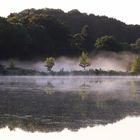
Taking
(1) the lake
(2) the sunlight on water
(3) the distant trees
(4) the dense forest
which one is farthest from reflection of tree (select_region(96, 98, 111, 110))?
(3) the distant trees

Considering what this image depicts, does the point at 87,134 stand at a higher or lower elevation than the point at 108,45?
lower

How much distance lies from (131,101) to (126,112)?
4.43 meters

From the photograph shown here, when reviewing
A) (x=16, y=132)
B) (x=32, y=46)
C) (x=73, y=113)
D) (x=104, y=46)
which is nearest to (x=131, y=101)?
(x=73, y=113)

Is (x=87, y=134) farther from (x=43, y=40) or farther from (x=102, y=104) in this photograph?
(x=43, y=40)

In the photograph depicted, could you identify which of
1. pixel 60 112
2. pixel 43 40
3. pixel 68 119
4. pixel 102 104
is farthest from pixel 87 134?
pixel 43 40

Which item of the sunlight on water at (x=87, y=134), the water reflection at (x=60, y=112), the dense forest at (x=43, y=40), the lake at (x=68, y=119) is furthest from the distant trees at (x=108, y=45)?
the sunlight on water at (x=87, y=134)

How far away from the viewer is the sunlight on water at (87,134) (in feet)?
40.7

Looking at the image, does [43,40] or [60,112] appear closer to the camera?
[60,112]

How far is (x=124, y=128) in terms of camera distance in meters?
14.2

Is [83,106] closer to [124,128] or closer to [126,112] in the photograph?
[126,112]

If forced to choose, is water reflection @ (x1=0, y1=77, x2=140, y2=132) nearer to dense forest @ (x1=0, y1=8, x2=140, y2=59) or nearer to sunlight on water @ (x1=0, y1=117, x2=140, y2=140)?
sunlight on water @ (x1=0, y1=117, x2=140, y2=140)

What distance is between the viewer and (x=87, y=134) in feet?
42.6

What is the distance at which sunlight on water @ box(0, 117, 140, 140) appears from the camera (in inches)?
488

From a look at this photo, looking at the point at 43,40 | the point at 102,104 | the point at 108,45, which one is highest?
the point at 43,40
